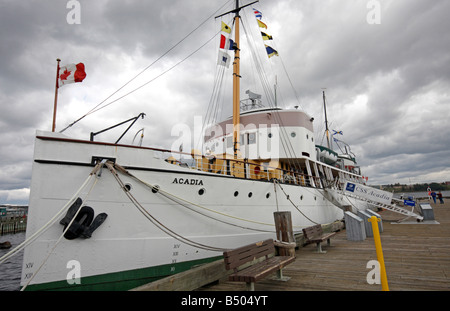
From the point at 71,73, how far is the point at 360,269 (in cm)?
829

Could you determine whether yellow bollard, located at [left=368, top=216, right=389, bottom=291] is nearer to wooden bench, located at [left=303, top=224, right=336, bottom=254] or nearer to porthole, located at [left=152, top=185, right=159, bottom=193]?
wooden bench, located at [left=303, top=224, right=336, bottom=254]

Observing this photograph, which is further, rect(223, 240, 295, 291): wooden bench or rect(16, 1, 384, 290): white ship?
rect(16, 1, 384, 290): white ship

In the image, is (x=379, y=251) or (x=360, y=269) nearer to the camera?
(x=379, y=251)

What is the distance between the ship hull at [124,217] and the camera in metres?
5.02

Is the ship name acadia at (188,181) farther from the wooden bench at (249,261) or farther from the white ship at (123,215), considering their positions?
the wooden bench at (249,261)

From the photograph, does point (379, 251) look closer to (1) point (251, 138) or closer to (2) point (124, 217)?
(2) point (124, 217)

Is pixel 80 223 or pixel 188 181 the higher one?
pixel 188 181

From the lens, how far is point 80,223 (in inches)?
201

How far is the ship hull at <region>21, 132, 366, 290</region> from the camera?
5.02 m

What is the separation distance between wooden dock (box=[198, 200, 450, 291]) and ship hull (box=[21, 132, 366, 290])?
6.34ft

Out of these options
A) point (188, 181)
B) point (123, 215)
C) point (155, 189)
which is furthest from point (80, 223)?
point (188, 181)

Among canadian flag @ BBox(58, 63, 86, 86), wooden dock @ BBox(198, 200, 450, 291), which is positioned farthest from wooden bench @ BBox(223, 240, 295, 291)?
canadian flag @ BBox(58, 63, 86, 86)
